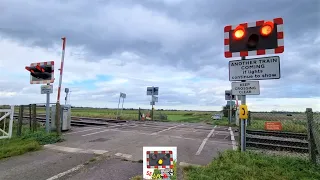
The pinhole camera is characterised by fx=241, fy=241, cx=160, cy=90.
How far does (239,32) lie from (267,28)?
1.97ft

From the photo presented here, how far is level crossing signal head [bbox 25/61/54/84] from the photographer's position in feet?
35.0

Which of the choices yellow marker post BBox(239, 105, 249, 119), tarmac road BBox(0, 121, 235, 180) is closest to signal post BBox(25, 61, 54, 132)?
tarmac road BBox(0, 121, 235, 180)

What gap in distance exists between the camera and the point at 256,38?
217 inches

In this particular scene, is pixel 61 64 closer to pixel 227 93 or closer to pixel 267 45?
pixel 267 45

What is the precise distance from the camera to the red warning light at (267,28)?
5336mm

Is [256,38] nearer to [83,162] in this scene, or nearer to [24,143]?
[83,162]

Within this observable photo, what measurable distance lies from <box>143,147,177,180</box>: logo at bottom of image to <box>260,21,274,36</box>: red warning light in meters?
3.29

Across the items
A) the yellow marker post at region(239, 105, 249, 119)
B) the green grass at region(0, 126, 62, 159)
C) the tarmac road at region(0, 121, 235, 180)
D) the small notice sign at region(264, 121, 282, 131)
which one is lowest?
the tarmac road at region(0, 121, 235, 180)

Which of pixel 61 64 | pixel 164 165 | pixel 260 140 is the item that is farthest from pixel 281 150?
pixel 61 64

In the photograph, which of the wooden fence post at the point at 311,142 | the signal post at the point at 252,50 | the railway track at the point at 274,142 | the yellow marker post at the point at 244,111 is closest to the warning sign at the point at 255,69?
the signal post at the point at 252,50

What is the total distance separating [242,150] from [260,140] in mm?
1363

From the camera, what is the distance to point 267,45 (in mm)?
5445

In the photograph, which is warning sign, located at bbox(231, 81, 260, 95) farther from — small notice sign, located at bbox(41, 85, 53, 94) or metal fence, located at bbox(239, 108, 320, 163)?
small notice sign, located at bbox(41, 85, 53, 94)

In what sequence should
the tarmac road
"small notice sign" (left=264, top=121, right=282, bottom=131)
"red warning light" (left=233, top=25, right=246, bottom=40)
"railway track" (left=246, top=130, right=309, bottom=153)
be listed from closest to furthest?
the tarmac road
"red warning light" (left=233, top=25, right=246, bottom=40)
"railway track" (left=246, top=130, right=309, bottom=153)
"small notice sign" (left=264, top=121, right=282, bottom=131)
